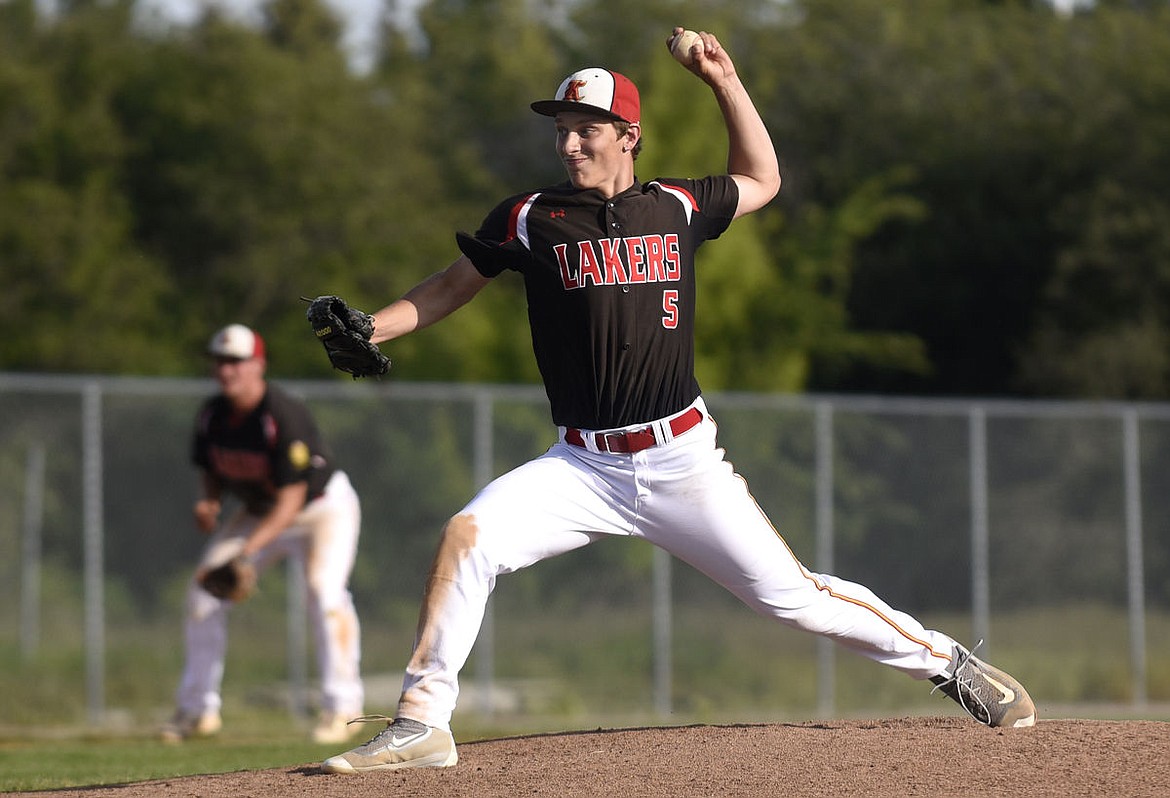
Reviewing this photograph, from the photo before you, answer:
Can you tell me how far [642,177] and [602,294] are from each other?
65.6ft

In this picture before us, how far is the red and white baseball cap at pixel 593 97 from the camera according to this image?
18.9ft

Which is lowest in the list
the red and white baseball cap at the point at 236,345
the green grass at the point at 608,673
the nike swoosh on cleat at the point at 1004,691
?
the green grass at the point at 608,673

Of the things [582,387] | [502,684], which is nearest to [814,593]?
[582,387]

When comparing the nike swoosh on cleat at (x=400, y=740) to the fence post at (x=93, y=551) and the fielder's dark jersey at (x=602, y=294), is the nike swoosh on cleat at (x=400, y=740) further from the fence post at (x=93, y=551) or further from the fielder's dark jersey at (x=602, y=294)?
the fence post at (x=93, y=551)

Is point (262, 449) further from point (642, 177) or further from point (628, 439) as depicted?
point (642, 177)

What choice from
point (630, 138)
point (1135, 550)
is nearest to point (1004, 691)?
point (630, 138)

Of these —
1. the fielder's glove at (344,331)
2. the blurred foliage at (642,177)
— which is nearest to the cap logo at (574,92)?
the fielder's glove at (344,331)

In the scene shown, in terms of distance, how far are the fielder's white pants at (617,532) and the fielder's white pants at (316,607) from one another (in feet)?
13.8

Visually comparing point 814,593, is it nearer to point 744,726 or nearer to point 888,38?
point 744,726

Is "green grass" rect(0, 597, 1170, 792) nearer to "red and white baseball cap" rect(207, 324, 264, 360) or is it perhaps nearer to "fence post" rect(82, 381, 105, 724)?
"fence post" rect(82, 381, 105, 724)

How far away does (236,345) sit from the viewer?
9.62 metres

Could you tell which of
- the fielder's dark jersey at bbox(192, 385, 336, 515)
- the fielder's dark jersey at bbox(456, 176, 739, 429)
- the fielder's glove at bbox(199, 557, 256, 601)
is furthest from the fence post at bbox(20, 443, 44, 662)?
the fielder's dark jersey at bbox(456, 176, 739, 429)

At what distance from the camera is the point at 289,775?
18.8ft

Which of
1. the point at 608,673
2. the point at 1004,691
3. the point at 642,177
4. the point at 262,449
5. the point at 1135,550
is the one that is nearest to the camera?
the point at 1004,691
